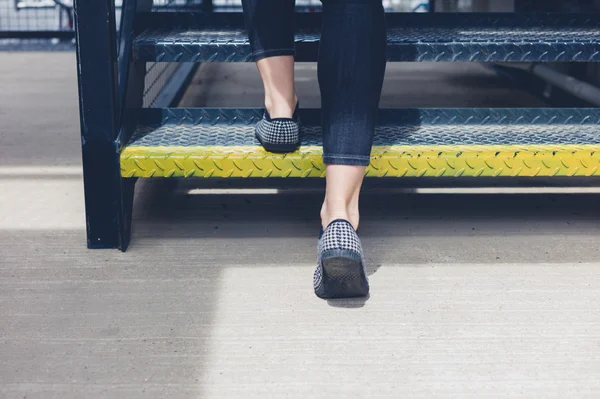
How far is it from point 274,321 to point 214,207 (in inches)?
27.8

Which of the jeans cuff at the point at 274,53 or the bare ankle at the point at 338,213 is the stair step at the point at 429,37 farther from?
the bare ankle at the point at 338,213

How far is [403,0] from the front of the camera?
652 centimetres

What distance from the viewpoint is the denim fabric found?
1570 mm

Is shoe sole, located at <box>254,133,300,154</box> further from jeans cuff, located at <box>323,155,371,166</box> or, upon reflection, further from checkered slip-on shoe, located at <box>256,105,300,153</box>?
jeans cuff, located at <box>323,155,371,166</box>

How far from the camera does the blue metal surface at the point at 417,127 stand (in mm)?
1897

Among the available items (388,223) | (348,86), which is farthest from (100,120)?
(388,223)

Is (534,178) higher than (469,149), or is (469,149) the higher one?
(469,149)

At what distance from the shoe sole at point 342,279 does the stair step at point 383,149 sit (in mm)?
307

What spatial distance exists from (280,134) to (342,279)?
39cm

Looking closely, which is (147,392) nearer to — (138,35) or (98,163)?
(98,163)

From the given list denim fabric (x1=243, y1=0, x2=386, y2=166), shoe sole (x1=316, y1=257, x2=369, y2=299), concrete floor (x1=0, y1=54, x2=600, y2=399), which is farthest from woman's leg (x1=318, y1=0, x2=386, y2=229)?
concrete floor (x1=0, y1=54, x2=600, y2=399)

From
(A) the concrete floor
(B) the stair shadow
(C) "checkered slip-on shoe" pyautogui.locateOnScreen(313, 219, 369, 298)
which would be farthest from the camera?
(B) the stair shadow

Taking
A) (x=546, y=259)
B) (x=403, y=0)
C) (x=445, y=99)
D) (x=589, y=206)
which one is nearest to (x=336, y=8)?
(x=546, y=259)

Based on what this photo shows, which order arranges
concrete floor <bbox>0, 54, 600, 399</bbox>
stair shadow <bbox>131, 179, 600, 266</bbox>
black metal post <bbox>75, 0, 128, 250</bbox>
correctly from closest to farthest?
concrete floor <bbox>0, 54, 600, 399</bbox>, black metal post <bbox>75, 0, 128, 250</bbox>, stair shadow <bbox>131, 179, 600, 266</bbox>
